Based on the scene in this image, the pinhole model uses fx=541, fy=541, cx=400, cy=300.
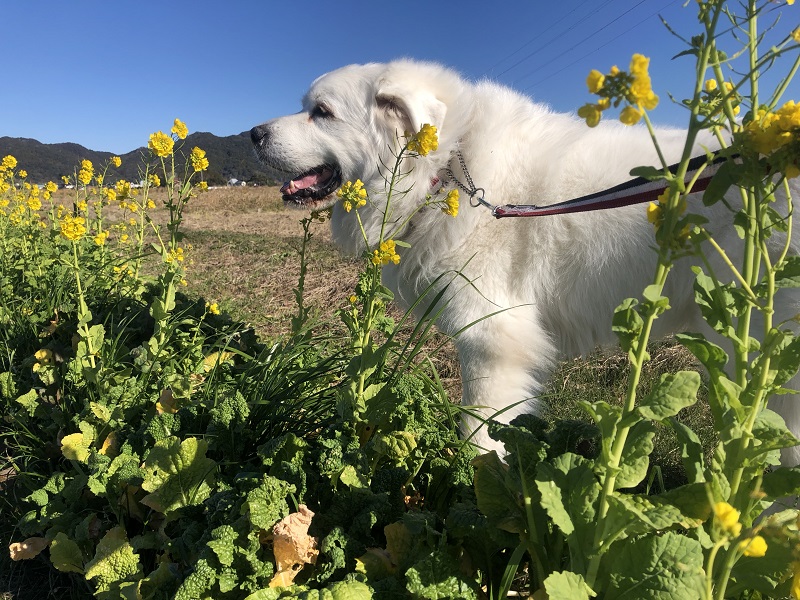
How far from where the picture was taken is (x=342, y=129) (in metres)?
2.88

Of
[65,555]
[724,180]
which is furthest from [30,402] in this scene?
[724,180]

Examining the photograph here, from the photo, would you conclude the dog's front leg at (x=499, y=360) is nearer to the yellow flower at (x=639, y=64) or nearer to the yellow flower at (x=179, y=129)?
the yellow flower at (x=179, y=129)

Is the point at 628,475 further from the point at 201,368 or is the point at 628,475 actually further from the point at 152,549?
the point at 201,368

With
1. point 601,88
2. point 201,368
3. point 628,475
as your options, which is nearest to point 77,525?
point 201,368

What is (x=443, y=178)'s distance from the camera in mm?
2674

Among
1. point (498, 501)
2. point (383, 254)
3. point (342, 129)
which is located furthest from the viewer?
point (342, 129)

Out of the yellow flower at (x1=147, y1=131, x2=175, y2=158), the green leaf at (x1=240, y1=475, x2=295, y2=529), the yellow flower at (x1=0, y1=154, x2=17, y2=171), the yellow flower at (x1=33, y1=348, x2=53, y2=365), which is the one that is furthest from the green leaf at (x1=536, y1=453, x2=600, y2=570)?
the yellow flower at (x1=0, y1=154, x2=17, y2=171)

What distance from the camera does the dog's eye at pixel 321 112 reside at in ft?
9.59

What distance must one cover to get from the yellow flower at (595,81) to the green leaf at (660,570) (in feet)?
2.55

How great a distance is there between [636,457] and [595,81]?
0.68 m

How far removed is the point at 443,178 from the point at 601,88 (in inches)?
77.9

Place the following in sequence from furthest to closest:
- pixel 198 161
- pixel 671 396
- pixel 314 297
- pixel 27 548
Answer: pixel 314 297
pixel 198 161
pixel 27 548
pixel 671 396

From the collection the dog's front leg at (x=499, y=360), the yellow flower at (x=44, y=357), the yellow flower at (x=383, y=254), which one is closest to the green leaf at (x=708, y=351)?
the yellow flower at (x=383, y=254)

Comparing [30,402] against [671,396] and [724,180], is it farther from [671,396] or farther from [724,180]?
[724,180]
